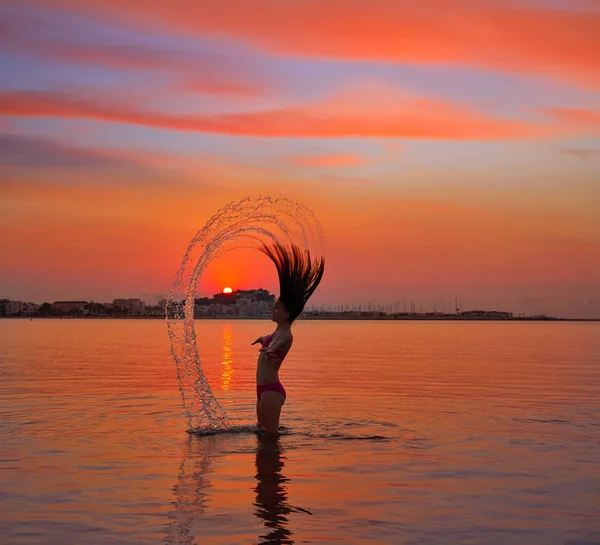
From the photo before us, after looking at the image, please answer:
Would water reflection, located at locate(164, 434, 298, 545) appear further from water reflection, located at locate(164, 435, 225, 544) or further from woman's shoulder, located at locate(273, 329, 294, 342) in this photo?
woman's shoulder, located at locate(273, 329, 294, 342)

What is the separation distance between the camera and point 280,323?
53.0 feet

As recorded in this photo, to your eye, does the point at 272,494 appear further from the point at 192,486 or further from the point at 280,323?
the point at 280,323

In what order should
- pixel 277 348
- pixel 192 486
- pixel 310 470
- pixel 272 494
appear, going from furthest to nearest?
1. pixel 277 348
2. pixel 310 470
3. pixel 192 486
4. pixel 272 494

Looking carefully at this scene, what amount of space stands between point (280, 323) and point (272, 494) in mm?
5080

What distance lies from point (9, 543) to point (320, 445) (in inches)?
291

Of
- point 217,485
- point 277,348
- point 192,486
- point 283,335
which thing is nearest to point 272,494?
point 217,485

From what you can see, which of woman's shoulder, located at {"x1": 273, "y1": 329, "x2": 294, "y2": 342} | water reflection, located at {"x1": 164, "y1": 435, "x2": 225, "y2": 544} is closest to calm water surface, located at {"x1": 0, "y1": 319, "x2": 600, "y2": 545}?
water reflection, located at {"x1": 164, "y1": 435, "x2": 225, "y2": 544}

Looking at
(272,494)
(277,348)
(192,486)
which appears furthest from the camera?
(277,348)

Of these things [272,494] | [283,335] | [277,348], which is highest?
[283,335]

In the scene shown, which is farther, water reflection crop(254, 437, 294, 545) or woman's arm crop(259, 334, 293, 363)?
woman's arm crop(259, 334, 293, 363)

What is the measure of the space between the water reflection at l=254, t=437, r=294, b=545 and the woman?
30.1 inches

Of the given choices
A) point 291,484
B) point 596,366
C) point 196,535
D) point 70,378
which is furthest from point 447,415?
point 596,366

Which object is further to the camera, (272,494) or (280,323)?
(280,323)

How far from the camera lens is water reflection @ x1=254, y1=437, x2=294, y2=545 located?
31.0 ft
